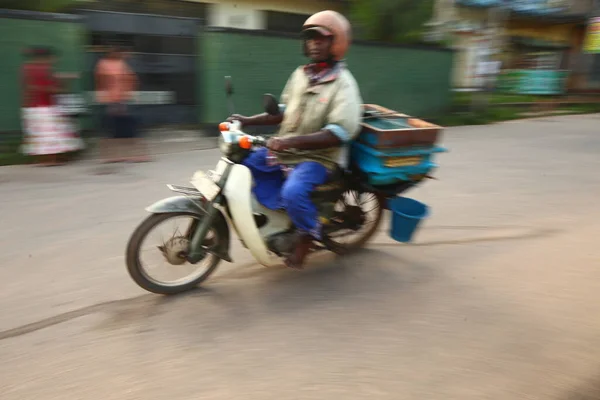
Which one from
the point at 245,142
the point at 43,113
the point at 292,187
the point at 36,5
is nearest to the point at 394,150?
the point at 292,187

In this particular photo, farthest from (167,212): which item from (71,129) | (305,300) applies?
(71,129)

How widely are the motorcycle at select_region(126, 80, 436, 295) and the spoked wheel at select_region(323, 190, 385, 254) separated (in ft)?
0.18

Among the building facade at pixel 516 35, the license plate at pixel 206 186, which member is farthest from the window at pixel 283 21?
the license plate at pixel 206 186

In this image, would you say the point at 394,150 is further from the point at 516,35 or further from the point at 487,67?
the point at 516,35

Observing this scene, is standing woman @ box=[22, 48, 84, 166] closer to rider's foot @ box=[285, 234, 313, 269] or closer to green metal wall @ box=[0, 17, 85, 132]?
green metal wall @ box=[0, 17, 85, 132]

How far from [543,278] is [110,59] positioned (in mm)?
5697

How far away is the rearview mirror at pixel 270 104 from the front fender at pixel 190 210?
0.80 meters

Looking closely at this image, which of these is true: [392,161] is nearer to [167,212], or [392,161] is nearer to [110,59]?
[167,212]

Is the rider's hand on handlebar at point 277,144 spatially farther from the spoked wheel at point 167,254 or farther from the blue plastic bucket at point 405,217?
the blue plastic bucket at point 405,217

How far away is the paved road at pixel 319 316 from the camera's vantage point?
2.54 meters

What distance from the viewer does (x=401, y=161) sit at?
3.46 m

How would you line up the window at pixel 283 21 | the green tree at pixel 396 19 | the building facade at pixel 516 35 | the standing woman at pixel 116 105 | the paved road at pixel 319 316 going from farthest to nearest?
the window at pixel 283 21 < the building facade at pixel 516 35 < the green tree at pixel 396 19 < the standing woman at pixel 116 105 < the paved road at pixel 319 316

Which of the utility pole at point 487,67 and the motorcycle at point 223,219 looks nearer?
the motorcycle at point 223,219

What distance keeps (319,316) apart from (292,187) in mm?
803
